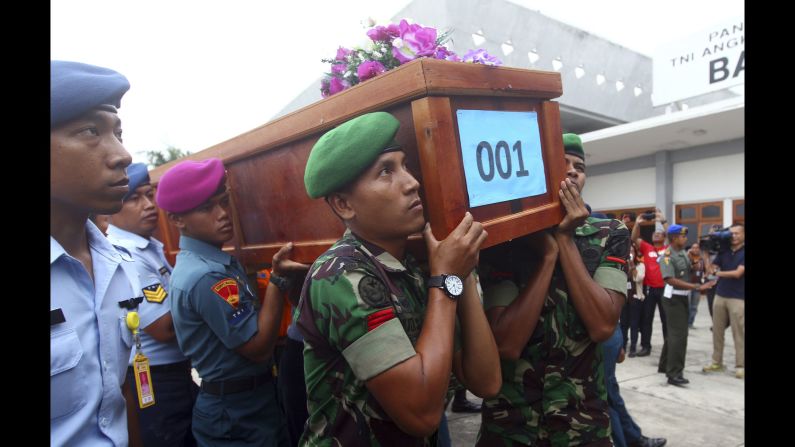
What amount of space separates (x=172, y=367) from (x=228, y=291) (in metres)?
0.78

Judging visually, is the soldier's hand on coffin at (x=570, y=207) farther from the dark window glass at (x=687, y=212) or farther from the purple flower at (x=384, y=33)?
the dark window glass at (x=687, y=212)

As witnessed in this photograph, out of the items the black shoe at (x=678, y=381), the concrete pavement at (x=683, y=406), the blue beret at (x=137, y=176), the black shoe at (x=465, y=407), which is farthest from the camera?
the black shoe at (x=678, y=381)

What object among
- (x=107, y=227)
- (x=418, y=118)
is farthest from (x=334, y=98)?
(x=107, y=227)

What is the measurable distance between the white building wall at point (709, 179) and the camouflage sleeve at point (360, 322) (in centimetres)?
1154

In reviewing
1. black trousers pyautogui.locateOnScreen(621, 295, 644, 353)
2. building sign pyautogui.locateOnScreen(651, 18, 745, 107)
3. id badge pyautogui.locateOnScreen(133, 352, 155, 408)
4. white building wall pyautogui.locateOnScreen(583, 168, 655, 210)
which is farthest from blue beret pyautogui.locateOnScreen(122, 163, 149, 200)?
white building wall pyautogui.locateOnScreen(583, 168, 655, 210)

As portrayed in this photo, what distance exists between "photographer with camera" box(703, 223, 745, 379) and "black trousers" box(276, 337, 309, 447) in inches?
202

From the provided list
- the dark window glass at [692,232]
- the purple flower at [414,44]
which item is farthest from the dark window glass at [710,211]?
the purple flower at [414,44]

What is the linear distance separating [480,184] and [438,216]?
200 mm

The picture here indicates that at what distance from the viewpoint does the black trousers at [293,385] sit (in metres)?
2.59

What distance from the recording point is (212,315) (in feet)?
6.10

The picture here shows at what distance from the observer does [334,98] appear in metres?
1.62

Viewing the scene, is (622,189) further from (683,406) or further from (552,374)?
(552,374)

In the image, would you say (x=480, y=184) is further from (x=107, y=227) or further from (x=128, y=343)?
(x=107, y=227)

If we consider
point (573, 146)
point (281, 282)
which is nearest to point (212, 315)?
point (281, 282)
